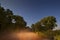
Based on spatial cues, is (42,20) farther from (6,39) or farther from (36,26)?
(6,39)

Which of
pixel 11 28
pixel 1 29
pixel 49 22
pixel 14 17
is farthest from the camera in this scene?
pixel 49 22

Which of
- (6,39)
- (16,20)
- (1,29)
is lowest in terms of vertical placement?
(6,39)

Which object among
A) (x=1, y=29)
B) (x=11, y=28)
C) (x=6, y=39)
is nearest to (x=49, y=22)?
(x=11, y=28)

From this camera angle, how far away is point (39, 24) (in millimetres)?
60375

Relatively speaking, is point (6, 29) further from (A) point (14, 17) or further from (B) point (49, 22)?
(B) point (49, 22)

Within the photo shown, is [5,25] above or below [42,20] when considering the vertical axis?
below

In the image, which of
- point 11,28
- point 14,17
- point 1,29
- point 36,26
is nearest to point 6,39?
point 1,29

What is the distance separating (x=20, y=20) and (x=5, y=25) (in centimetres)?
2025

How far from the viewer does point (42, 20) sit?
59.6 m

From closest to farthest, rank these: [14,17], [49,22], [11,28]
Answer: [11,28] < [14,17] < [49,22]

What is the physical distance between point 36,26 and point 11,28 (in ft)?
88.8

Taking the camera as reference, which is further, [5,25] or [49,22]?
[49,22]

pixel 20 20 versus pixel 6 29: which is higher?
pixel 20 20

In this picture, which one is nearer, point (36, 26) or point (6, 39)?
point (6, 39)
